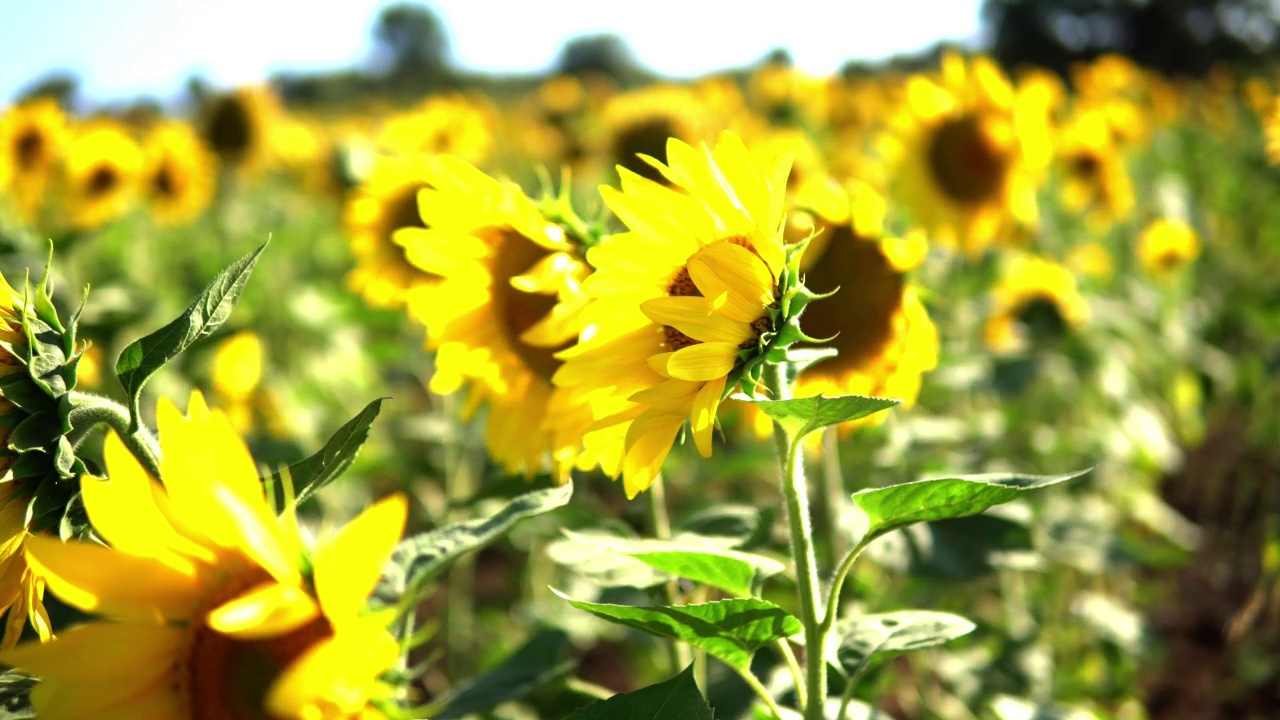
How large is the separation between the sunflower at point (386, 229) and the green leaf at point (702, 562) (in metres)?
1.59

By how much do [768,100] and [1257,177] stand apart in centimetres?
241

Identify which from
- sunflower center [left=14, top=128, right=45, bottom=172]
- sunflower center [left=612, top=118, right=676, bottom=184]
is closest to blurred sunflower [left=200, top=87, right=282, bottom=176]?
sunflower center [left=14, top=128, right=45, bottom=172]

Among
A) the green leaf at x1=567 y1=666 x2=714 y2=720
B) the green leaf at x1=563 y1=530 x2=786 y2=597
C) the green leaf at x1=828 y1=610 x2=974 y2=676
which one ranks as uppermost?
the green leaf at x1=563 y1=530 x2=786 y2=597

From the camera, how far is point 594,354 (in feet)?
2.68

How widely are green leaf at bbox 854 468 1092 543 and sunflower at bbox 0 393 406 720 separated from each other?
332 mm

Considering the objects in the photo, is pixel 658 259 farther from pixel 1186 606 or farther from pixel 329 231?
pixel 329 231

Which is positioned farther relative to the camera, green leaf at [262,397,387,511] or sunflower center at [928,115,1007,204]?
sunflower center at [928,115,1007,204]

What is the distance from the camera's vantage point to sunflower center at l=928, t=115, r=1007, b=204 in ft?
7.59

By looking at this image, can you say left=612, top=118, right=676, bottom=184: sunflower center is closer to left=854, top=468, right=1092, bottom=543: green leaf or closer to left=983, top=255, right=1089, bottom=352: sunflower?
left=983, top=255, right=1089, bottom=352: sunflower

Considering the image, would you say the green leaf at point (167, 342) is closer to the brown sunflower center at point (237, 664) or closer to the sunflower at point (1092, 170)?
the brown sunflower center at point (237, 664)

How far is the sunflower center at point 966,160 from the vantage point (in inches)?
91.0

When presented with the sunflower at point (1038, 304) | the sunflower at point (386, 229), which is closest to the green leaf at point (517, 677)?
the sunflower at point (386, 229)

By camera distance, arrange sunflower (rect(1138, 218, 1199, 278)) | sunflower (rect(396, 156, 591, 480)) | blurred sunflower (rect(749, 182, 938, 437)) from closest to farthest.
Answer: sunflower (rect(396, 156, 591, 480)) < blurred sunflower (rect(749, 182, 938, 437)) < sunflower (rect(1138, 218, 1199, 278))

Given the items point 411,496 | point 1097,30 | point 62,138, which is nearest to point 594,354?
point 411,496
